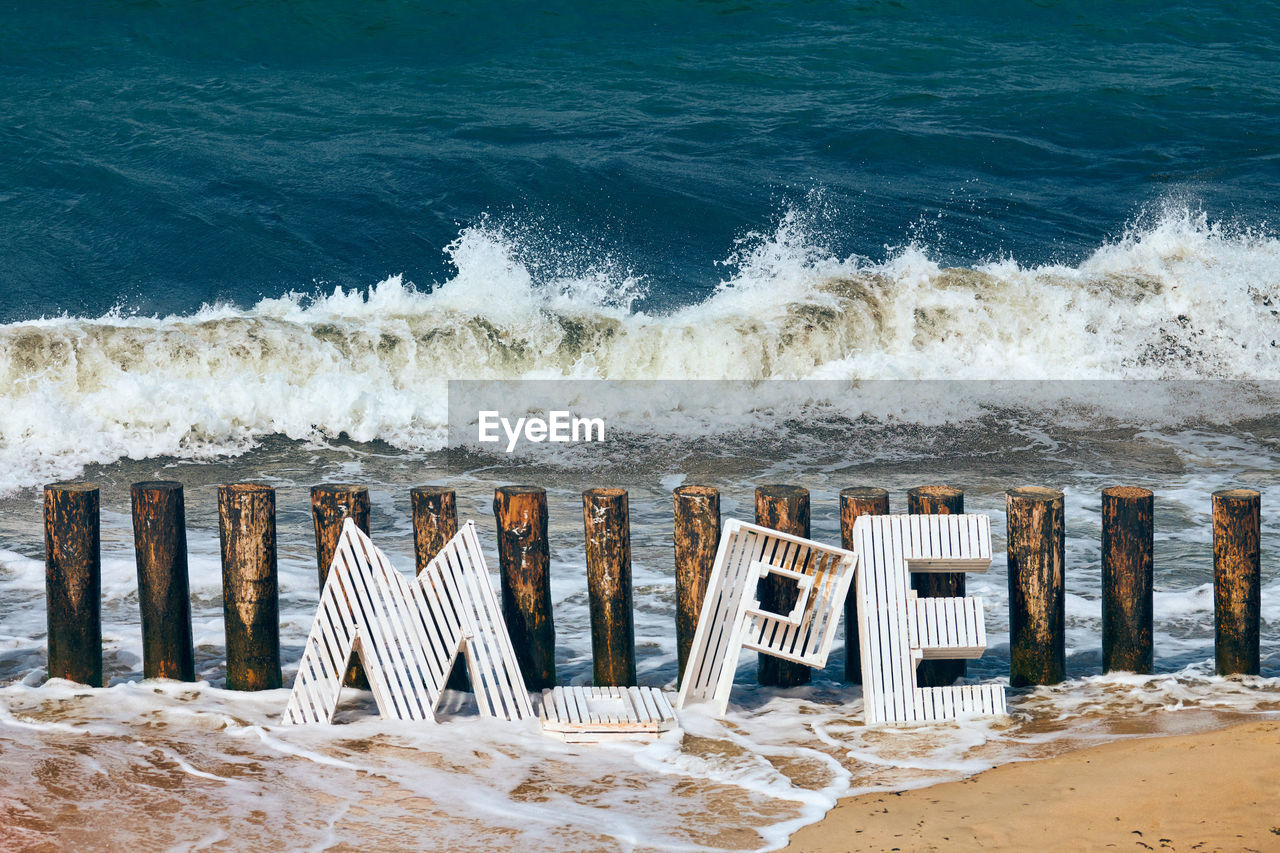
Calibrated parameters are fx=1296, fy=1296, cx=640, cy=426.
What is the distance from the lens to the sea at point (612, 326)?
5.09 m

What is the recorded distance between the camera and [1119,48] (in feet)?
72.7

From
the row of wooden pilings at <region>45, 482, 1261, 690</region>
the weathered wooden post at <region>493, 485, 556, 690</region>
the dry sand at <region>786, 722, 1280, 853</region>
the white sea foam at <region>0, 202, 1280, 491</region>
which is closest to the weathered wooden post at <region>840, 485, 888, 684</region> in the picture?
the row of wooden pilings at <region>45, 482, 1261, 690</region>

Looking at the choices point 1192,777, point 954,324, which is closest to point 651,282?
point 954,324

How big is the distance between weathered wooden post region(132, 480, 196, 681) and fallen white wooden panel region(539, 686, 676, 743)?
65.5 inches

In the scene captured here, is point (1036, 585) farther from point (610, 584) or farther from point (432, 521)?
point (432, 521)

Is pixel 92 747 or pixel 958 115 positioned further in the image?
pixel 958 115

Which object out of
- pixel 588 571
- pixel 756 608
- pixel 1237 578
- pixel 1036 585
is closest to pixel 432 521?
pixel 588 571

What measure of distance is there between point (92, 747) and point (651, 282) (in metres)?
10.3

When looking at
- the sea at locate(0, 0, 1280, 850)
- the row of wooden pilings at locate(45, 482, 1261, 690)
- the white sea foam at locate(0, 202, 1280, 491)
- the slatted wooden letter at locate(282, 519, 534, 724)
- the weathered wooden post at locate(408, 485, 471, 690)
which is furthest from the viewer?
the white sea foam at locate(0, 202, 1280, 491)

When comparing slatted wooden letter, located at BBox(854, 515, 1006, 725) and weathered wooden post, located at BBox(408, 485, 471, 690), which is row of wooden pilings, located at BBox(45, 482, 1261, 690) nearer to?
weathered wooden post, located at BBox(408, 485, 471, 690)

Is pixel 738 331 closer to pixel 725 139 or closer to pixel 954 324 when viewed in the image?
pixel 954 324

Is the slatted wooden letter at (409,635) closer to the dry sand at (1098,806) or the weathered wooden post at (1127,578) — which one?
the dry sand at (1098,806)

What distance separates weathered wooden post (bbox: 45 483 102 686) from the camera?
570cm

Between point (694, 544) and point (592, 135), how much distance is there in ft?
44.0
